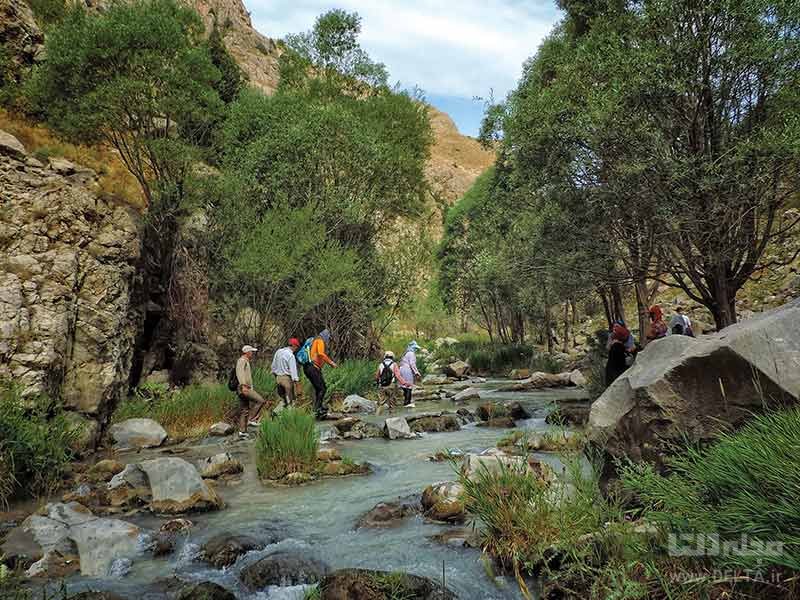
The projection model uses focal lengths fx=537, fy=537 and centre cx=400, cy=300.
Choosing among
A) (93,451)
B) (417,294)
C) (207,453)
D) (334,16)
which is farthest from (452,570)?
(334,16)

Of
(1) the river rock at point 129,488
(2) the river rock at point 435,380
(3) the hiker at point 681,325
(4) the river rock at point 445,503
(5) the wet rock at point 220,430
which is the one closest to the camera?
(4) the river rock at point 445,503

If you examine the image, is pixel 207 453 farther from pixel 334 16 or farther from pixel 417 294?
pixel 334 16

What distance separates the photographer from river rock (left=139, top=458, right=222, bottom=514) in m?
7.50

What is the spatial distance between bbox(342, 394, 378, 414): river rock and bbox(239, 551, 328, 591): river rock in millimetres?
12374

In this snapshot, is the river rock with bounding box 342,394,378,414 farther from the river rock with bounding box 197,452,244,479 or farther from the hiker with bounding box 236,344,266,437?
the river rock with bounding box 197,452,244,479

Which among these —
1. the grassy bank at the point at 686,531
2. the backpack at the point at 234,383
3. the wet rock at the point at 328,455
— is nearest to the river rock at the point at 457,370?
the backpack at the point at 234,383

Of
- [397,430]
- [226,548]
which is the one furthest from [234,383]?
[226,548]

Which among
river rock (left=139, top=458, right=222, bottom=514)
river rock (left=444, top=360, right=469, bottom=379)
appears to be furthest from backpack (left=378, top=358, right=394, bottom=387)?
river rock (left=444, top=360, right=469, bottom=379)

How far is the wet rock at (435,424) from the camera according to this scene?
14172 mm

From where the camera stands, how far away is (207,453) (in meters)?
11.4

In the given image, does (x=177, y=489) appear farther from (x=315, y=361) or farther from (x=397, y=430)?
(x=315, y=361)

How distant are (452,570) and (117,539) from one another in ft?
12.9

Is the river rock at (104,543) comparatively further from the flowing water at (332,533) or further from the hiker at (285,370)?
the hiker at (285,370)

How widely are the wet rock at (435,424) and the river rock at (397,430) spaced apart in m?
0.73
